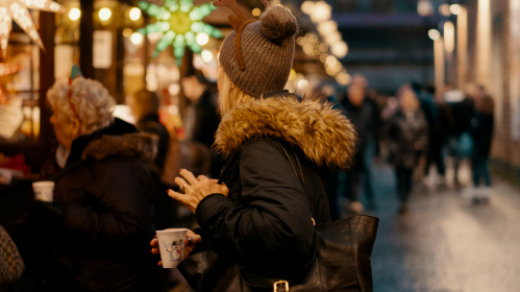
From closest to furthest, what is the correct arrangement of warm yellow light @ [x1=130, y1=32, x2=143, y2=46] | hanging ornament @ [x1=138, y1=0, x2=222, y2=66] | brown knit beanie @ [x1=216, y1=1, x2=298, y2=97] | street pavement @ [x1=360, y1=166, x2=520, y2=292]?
brown knit beanie @ [x1=216, y1=1, x2=298, y2=97] → street pavement @ [x1=360, y1=166, x2=520, y2=292] → hanging ornament @ [x1=138, y1=0, x2=222, y2=66] → warm yellow light @ [x1=130, y1=32, x2=143, y2=46]

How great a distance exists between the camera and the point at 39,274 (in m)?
3.27

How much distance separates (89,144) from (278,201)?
5.56ft

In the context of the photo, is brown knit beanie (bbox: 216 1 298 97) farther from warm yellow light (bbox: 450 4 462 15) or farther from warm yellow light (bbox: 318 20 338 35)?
warm yellow light (bbox: 450 4 462 15)

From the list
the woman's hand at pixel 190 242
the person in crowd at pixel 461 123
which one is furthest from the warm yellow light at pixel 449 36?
the woman's hand at pixel 190 242

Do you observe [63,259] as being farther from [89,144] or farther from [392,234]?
[392,234]

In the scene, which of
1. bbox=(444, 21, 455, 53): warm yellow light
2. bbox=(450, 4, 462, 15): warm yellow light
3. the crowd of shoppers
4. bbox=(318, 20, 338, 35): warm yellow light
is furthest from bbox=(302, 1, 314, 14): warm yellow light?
bbox=(444, 21, 455, 53): warm yellow light

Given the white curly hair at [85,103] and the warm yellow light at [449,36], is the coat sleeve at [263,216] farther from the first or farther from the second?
the warm yellow light at [449,36]

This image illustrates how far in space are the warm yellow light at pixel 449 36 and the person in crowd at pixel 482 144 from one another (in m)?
21.3

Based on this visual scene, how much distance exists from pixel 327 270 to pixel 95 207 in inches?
63.7

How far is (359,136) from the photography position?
8.62 metres

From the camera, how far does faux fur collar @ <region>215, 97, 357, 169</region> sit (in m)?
1.97

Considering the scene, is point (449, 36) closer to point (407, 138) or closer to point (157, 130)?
point (407, 138)

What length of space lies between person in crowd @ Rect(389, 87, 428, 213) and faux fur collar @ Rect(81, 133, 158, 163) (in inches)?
270

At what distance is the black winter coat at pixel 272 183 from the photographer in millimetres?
1815
